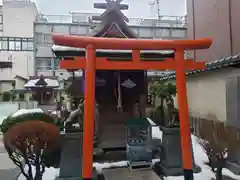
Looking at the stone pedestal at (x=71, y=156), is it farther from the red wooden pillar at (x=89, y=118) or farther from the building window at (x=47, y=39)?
the building window at (x=47, y=39)

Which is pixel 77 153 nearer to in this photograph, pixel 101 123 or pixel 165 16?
pixel 101 123

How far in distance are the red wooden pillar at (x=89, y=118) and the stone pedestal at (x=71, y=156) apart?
1.16 metres

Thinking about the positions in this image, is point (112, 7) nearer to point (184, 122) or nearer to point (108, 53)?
point (108, 53)

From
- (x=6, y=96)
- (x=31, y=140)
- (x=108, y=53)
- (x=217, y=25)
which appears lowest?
(x=31, y=140)

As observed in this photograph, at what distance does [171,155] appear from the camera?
256 inches

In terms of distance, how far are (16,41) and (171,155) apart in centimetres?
3524

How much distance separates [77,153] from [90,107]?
1.72m

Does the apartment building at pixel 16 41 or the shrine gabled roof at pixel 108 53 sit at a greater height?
the apartment building at pixel 16 41

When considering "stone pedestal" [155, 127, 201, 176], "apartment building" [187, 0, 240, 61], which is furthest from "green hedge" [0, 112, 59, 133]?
"apartment building" [187, 0, 240, 61]

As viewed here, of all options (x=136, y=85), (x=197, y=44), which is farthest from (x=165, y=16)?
(x=197, y=44)

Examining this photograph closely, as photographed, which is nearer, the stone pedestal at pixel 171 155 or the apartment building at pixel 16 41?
the stone pedestal at pixel 171 155

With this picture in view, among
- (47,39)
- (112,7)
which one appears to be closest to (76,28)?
(47,39)

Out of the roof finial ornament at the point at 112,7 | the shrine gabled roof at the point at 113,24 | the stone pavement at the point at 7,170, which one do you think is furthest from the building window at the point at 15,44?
the shrine gabled roof at the point at 113,24

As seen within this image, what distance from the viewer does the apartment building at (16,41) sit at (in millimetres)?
35094
